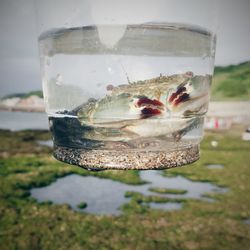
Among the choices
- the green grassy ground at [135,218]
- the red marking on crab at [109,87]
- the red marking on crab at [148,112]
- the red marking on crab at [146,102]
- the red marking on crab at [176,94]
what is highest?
the red marking on crab at [109,87]

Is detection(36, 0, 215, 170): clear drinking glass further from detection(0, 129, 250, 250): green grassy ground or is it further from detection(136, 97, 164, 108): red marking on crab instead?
detection(0, 129, 250, 250): green grassy ground

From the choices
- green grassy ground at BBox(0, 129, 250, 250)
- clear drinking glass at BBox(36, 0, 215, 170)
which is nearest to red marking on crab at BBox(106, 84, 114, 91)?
clear drinking glass at BBox(36, 0, 215, 170)

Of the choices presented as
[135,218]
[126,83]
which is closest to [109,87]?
[126,83]

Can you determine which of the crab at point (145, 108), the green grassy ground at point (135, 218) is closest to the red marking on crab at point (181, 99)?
the crab at point (145, 108)

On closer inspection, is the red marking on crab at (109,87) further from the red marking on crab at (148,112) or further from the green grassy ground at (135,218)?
the green grassy ground at (135,218)

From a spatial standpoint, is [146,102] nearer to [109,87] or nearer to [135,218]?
[109,87]

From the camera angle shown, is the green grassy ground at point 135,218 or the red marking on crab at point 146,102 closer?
the red marking on crab at point 146,102

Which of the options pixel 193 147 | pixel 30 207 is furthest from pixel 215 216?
pixel 193 147
